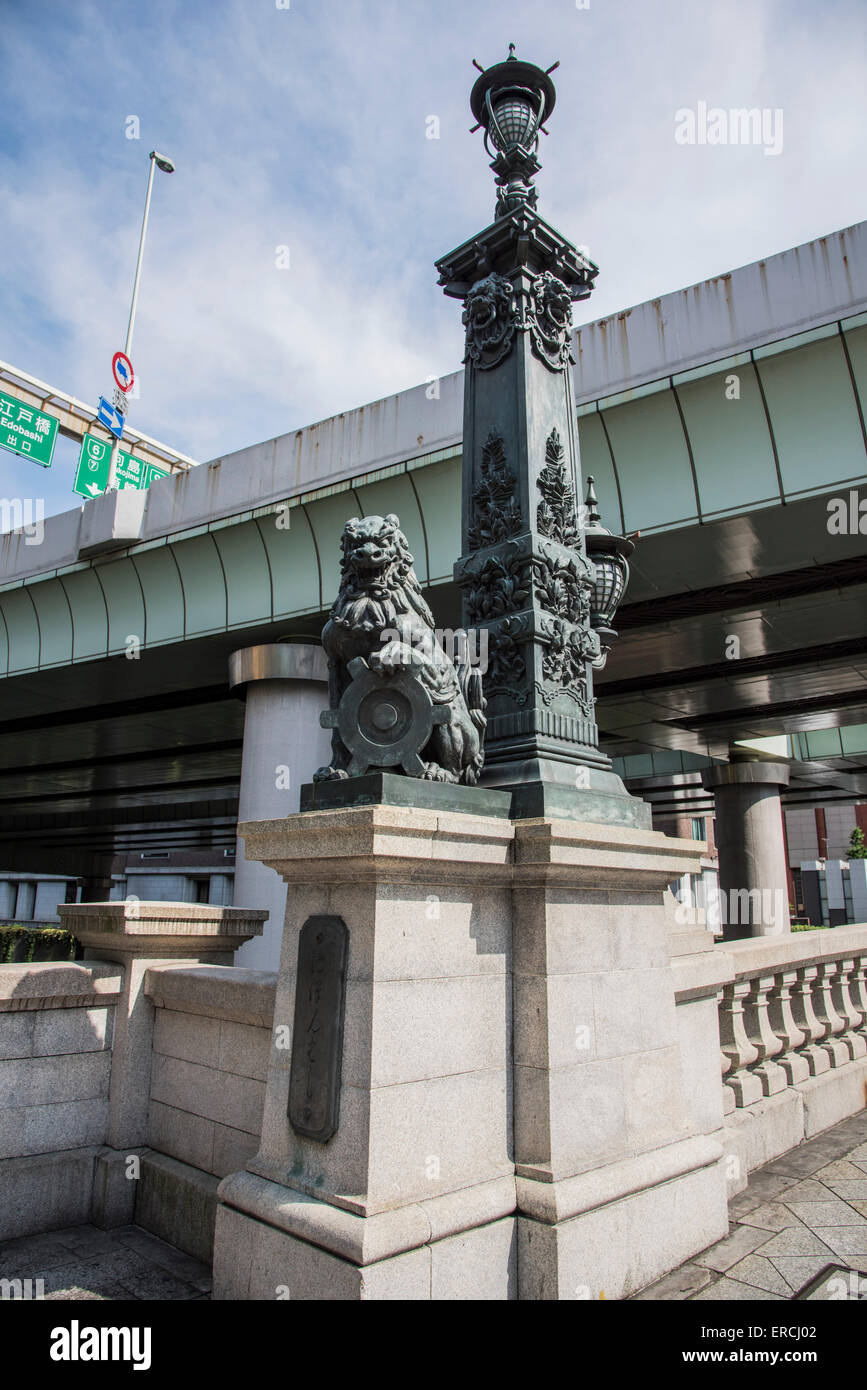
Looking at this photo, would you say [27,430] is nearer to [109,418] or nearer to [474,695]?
[109,418]

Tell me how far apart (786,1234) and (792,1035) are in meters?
2.58

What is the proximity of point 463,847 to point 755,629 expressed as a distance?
11747 mm

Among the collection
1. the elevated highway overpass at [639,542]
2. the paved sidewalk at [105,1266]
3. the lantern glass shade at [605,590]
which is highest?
the elevated highway overpass at [639,542]

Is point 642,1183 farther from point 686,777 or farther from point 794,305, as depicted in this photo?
point 686,777

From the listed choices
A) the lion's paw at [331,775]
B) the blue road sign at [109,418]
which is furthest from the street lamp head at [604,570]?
the blue road sign at [109,418]

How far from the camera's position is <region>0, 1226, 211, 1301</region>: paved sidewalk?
173 inches

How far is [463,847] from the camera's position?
4.03m

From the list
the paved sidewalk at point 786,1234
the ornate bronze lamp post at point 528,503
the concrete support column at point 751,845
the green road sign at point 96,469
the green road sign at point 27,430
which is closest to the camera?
the paved sidewalk at point 786,1234

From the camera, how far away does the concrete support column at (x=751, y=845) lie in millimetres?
22234

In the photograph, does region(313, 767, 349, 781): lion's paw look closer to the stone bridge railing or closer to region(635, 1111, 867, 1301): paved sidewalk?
region(635, 1111, 867, 1301): paved sidewalk

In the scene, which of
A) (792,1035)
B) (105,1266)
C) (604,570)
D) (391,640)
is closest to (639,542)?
(604,570)

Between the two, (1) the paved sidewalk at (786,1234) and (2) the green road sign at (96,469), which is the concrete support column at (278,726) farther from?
(1) the paved sidewalk at (786,1234)

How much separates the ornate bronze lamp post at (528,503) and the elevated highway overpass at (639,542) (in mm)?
4176
